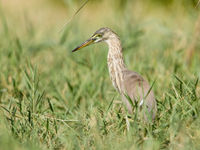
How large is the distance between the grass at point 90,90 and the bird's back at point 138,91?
107 mm

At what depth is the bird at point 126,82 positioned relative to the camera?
3.53 m

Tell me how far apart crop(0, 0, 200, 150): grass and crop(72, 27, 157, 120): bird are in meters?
0.10

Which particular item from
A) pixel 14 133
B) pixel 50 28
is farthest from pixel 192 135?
pixel 50 28

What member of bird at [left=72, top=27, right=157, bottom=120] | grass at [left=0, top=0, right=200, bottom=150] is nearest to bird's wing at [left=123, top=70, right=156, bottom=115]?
bird at [left=72, top=27, right=157, bottom=120]

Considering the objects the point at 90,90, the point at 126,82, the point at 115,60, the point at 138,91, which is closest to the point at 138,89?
the point at 138,91

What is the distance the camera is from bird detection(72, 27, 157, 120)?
3.53m

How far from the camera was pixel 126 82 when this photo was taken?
13.2ft

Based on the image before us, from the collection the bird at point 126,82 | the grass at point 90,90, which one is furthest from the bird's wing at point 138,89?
the grass at point 90,90

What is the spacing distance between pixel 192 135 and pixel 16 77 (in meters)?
2.12

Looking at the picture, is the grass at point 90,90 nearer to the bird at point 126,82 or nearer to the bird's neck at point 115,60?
the bird at point 126,82

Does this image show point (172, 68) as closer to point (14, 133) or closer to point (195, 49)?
point (195, 49)

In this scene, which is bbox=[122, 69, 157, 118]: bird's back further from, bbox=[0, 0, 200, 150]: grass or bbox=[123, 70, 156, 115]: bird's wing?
bbox=[0, 0, 200, 150]: grass

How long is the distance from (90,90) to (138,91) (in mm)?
993

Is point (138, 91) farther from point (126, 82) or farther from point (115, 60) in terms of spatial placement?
point (115, 60)
